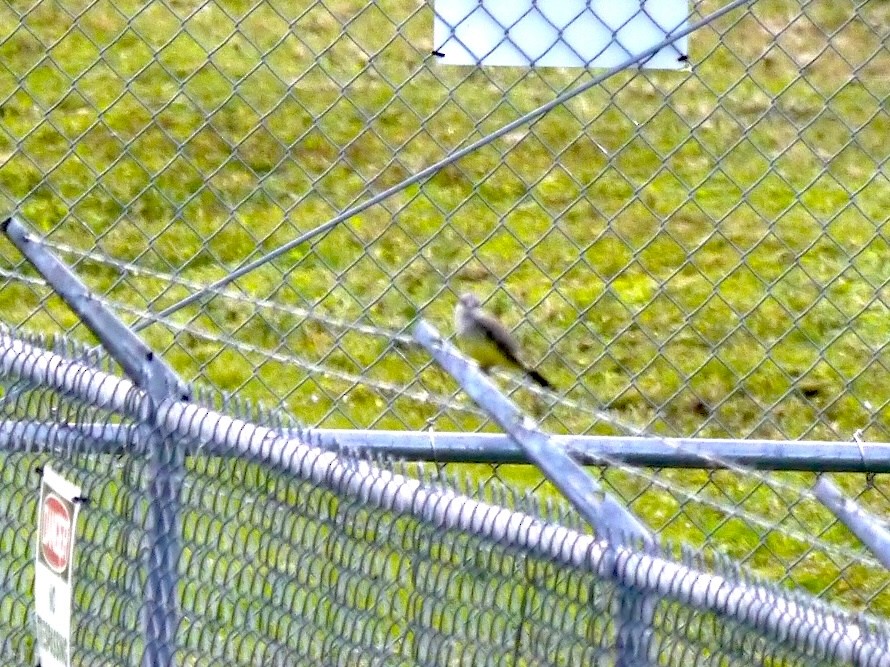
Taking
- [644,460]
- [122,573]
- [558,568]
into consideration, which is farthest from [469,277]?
[558,568]

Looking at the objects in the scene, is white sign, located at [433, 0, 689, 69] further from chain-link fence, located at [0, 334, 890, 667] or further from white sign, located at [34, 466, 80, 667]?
white sign, located at [34, 466, 80, 667]

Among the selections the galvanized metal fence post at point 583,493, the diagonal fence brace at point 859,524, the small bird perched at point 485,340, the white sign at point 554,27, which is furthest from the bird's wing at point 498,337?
the diagonal fence brace at point 859,524

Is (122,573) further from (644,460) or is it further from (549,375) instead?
(549,375)

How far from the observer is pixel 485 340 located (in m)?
4.97

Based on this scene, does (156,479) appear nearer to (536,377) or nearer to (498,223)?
(536,377)

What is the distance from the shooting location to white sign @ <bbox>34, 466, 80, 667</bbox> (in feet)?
8.75

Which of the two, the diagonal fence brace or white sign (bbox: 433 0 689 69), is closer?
the diagonal fence brace

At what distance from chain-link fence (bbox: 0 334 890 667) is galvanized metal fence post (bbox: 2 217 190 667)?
0.01 metres

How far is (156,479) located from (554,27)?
2031mm

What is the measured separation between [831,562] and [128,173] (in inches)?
136

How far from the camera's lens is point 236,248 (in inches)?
257

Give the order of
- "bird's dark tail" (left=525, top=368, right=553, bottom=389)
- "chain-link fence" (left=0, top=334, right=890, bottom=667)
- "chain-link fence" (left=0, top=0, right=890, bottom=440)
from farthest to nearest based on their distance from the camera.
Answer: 1. "chain-link fence" (left=0, top=0, right=890, bottom=440)
2. "bird's dark tail" (left=525, top=368, right=553, bottom=389)
3. "chain-link fence" (left=0, top=334, right=890, bottom=667)

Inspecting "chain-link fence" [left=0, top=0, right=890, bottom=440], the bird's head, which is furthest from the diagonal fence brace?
the bird's head

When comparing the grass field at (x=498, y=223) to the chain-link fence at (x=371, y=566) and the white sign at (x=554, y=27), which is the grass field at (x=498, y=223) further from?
the chain-link fence at (x=371, y=566)
